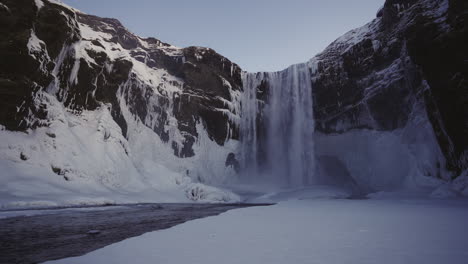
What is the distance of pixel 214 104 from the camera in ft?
135

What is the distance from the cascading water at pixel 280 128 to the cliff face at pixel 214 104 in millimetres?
171

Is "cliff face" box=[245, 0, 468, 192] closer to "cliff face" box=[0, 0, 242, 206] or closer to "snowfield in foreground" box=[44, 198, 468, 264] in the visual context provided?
"cliff face" box=[0, 0, 242, 206]

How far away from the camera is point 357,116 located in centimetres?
3456

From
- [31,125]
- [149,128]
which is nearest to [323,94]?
[149,128]

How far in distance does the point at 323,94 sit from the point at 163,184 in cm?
2462

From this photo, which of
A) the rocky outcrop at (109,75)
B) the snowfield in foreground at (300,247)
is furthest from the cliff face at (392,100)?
the snowfield in foreground at (300,247)

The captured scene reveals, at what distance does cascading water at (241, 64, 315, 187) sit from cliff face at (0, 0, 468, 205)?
171 mm

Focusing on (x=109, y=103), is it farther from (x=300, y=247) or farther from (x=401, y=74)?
(x=401, y=74)

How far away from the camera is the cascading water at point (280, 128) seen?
39.1m

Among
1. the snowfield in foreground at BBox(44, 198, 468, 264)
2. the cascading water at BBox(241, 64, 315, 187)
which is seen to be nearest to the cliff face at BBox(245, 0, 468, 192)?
the cascading water at BBox(241, 64, 315, 187)

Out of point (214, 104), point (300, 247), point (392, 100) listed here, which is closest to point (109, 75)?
point (214, 104)

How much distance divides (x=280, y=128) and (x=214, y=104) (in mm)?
10770

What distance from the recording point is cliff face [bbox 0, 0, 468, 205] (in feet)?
71.9

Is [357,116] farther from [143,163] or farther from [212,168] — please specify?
[143,163]
